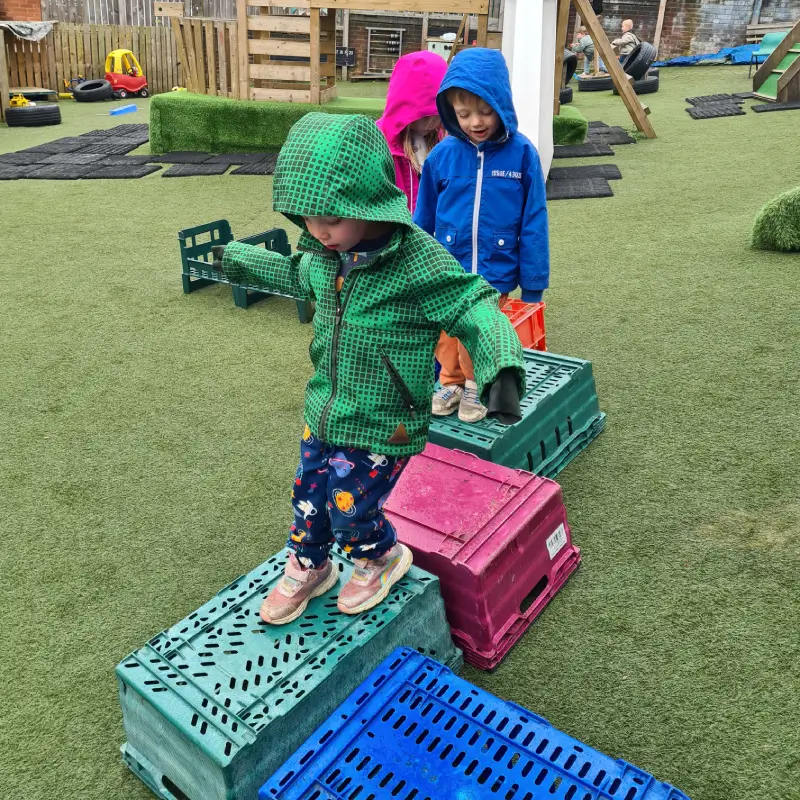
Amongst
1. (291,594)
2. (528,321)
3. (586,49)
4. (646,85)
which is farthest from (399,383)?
(586,49)

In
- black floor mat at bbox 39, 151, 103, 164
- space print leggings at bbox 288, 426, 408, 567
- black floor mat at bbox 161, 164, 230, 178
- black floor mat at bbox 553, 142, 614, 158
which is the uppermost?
black floor mat at bbox 553, 142, 614, 158

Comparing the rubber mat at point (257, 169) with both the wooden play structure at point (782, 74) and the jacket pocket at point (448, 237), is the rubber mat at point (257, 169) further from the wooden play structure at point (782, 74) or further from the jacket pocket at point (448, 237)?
the wooden play structure at point (782, 74)

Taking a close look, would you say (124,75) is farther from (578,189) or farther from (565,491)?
(565,491)

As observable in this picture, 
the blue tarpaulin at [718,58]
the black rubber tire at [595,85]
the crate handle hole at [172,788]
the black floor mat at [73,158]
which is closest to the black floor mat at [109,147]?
the black floor mat at [73,158]

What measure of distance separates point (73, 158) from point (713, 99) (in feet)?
29.8

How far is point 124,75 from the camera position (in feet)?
52.9

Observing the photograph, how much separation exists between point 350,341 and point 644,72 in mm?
13372

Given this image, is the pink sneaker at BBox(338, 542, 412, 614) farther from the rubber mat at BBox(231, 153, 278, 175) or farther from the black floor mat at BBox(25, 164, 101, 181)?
the black floor mat at BBox(25, 164, 101, 181)

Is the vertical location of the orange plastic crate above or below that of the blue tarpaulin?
below

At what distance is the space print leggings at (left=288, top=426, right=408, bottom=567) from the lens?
193 cm

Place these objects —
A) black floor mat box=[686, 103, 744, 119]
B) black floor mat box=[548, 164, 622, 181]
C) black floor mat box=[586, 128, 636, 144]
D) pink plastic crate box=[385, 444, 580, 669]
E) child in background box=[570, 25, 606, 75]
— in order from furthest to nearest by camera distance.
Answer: child in background box=[570, 25, 606, 75] < black floor mat box=[686, 103, 744, 119] < black floor mat box=[586, 128, 636, 144] < black floor mat box=[548, 164, 622, 181] < pink plastic crate box=[385, 444, 580, 669]

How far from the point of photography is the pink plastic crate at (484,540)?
2.27 metres

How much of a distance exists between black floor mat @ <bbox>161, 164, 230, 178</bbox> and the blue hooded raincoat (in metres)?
6.22

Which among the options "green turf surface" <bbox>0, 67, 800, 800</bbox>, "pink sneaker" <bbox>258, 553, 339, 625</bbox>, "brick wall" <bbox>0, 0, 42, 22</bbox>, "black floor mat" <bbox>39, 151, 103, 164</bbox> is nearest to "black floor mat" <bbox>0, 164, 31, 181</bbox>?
"black floor mat" <bbox>39, 151, 103, 164</bbox>
